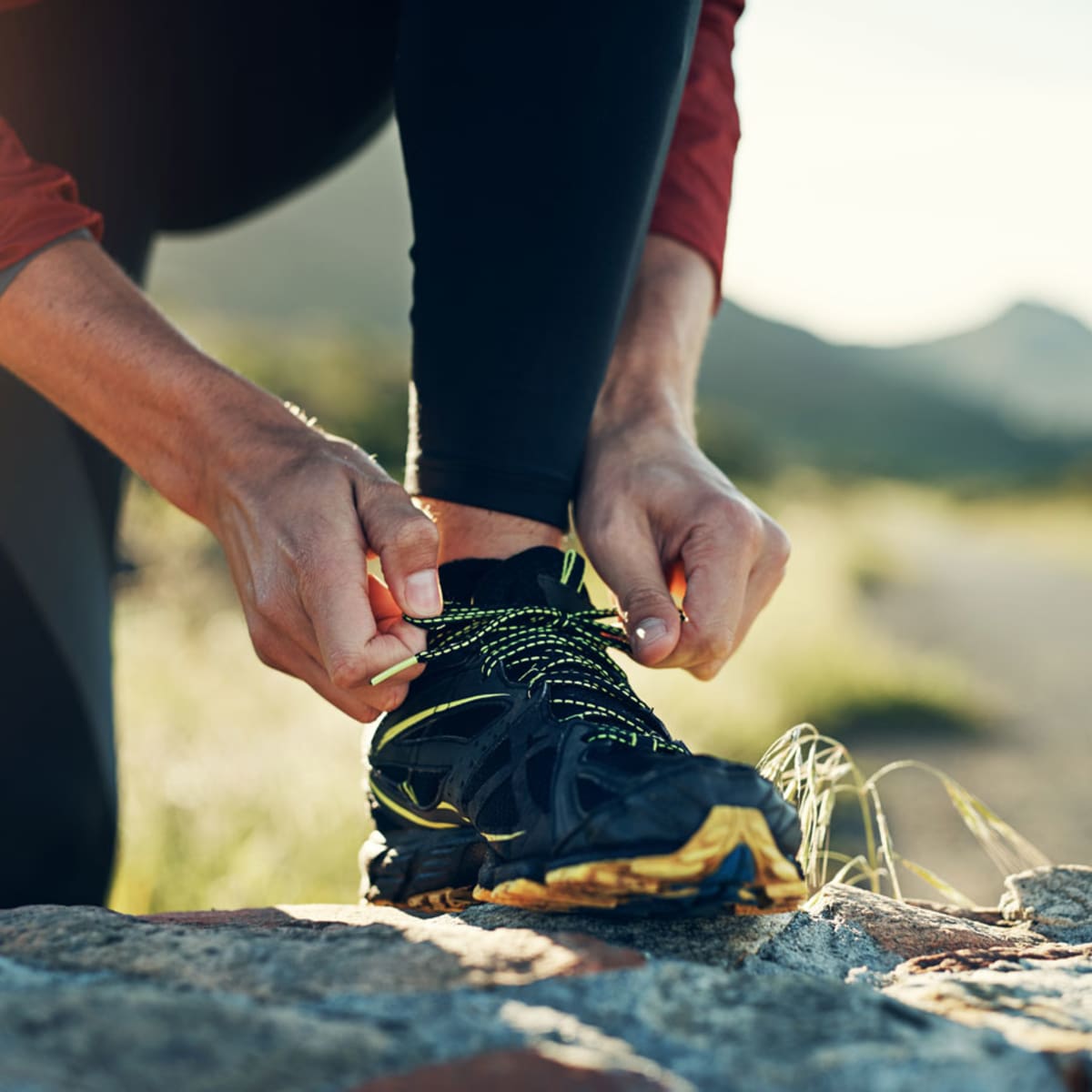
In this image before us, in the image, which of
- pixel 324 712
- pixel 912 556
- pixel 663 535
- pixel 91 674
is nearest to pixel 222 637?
pixel 324 712

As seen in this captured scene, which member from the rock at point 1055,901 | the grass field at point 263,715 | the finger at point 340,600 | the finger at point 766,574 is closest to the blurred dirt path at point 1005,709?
the grass field at point 263,715

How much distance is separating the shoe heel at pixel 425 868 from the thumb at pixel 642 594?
0.80 ft

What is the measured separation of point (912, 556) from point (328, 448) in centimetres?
1002

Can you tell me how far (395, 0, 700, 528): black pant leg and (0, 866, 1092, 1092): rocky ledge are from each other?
0.49 meters

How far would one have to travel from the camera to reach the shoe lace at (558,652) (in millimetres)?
950

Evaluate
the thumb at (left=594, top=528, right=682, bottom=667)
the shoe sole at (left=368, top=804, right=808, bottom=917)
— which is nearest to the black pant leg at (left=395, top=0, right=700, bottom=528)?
the thumb at (left=594, top=528, right=682, bottom=667)

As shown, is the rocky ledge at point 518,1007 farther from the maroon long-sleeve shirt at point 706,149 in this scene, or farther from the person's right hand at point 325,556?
the maroon long-sleeve shirt at point 706,149

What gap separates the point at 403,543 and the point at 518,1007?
1.30 feet

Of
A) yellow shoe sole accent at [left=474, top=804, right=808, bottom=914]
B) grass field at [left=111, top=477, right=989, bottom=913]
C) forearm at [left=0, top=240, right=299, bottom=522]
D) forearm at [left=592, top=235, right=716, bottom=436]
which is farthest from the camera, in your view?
grass field at [left=111, top=477, right=989, bottom=913]

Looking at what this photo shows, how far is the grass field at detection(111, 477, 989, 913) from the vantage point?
2.27 metres

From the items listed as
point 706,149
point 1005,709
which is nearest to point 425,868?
point 706,149

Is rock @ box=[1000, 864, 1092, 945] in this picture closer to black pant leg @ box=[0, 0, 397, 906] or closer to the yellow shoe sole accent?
the yellow shoe sole accent

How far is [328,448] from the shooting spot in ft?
3.19

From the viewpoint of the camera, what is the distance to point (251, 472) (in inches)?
38.1
